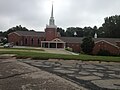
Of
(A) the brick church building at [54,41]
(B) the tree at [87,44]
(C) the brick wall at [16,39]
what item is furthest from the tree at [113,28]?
(C) the brick wall at [16,39]

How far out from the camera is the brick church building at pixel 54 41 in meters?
72.5

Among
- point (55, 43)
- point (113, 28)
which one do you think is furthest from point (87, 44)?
point (113, 28)

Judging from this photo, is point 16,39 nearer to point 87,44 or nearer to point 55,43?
point 55,43

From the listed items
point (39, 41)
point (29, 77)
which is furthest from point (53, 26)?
point (29, 77)

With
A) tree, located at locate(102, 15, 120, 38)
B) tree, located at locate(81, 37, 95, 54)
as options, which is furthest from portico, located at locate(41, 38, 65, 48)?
tree, located at locate(102, 15, 120, 38)

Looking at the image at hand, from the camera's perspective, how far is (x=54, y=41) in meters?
76.1

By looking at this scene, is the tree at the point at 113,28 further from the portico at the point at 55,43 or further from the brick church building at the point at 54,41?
the portico at the point at 55,43

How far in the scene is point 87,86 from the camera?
8.20 m

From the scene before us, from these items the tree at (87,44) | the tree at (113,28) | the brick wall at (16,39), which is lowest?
the tree at (87,44)

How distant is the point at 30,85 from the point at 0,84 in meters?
1.12

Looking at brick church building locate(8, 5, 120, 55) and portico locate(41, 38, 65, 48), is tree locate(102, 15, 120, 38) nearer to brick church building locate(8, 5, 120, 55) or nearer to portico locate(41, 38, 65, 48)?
brick church building locate(8, 5, 120, 55)

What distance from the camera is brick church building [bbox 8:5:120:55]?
72500mm

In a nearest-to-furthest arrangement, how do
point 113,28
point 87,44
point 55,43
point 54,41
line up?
point 87,44
point 54,41
point 55,43
point 113,28

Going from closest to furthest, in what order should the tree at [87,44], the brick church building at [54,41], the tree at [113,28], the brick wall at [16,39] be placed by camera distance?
the tree at [87,44] → the brick church building at [54,41] → the brick wall at [16,39] → the tree at [113,28]
